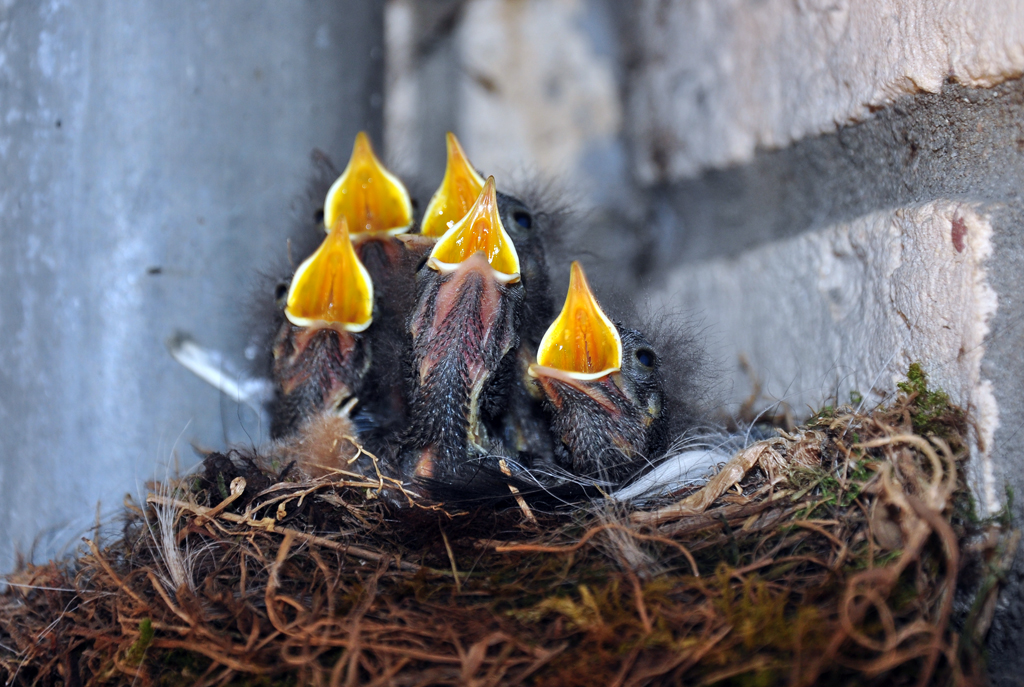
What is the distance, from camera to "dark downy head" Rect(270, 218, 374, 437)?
101cm

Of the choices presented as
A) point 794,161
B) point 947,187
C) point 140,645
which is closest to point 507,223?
point 794,161

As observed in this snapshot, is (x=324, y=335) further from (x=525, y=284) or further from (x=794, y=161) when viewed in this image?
(x=794, y=161)

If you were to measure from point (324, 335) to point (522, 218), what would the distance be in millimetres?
314

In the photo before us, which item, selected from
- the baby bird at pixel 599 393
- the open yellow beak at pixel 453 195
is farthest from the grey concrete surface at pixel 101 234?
the baby bird at pixel 599 393

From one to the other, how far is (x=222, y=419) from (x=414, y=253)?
1.28 ft

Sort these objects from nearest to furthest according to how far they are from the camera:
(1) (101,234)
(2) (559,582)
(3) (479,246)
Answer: (2) (559,582)
(3) (479,246)
(1) (101,234)

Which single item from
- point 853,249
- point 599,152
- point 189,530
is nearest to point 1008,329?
point 853,249

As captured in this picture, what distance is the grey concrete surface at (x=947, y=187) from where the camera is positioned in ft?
2.29

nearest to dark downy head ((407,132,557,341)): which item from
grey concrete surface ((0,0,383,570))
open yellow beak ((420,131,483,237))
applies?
open yellow beak ((420,131,483,237))

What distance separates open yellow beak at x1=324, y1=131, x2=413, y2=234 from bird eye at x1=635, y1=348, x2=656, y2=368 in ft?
1.25

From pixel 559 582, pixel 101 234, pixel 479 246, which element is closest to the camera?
pixel 559 582

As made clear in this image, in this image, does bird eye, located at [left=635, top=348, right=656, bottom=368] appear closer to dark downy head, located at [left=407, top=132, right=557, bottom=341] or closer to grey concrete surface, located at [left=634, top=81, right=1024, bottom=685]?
dark downy head, located at [left=407, top=132, right=557, bottom=341]

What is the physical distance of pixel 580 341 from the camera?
0.95 meters

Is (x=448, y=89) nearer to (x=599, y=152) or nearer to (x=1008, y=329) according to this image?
(x=599, y=152)
